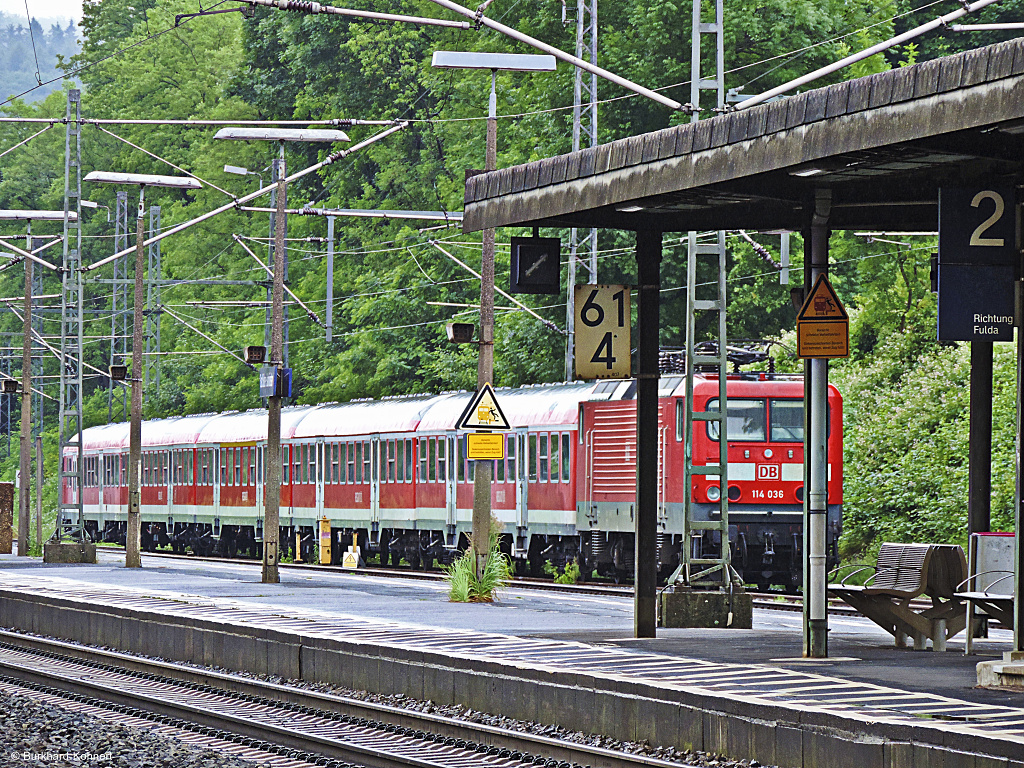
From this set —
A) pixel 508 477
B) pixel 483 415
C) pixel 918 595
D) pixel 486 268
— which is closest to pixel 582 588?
→ pixel 508 477

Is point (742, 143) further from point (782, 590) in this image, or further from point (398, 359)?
point (398, 359)

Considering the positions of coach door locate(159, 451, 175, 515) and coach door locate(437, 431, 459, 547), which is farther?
coach door locate(159, 451, 175, 515)

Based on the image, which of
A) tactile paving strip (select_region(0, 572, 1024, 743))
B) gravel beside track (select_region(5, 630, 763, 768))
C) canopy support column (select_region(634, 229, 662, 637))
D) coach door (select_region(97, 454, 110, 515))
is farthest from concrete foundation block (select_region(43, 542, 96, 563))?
canopy support column (select_region(634, 229, 662, 637))

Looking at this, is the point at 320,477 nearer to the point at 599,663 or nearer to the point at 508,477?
the point at 508,477

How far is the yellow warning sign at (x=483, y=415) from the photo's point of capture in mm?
23281

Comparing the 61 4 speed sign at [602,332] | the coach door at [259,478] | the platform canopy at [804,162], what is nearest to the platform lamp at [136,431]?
the coach door at [259,478]

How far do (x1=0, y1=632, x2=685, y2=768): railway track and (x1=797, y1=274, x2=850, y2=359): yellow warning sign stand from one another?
4.10 meters

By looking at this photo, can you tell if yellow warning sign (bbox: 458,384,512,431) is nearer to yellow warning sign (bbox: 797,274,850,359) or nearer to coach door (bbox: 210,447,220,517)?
yellow warning sign (bbox: 797,274,850,359)

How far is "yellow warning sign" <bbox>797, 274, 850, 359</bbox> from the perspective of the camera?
15102 mm

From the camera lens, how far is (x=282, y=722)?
48.1ft

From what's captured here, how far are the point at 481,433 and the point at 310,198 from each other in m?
53.9

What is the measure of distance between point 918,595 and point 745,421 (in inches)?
543

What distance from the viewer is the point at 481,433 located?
24062mm

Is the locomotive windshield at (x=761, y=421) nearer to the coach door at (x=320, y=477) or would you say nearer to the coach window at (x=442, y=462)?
the coach window at (x=442, y=462)
